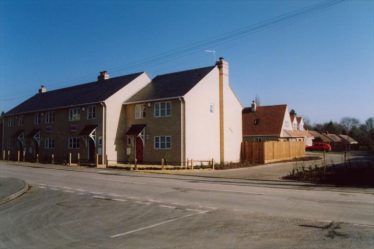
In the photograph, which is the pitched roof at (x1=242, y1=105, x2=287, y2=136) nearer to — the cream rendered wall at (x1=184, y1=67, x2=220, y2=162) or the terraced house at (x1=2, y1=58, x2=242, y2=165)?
the terraced house at (x1=2, y1=58, x2=242, y2=165)

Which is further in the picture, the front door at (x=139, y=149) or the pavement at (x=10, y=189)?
the front door at (x=139, y=149)

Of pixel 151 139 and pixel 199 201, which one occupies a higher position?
pixel 151 139

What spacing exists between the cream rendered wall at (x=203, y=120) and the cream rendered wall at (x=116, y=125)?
7.96 m

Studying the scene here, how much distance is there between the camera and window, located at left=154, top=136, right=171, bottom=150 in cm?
3491

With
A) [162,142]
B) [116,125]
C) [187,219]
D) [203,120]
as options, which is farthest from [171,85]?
[187,219]

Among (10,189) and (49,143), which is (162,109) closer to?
(49,143)

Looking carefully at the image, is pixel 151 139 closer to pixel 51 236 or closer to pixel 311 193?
pixel 311 193

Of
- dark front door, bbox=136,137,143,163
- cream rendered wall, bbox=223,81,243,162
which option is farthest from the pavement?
cream rendered wall, bbox=223,81,243,162

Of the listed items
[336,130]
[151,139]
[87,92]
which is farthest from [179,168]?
[336,130]

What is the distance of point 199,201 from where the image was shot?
14.2 meters

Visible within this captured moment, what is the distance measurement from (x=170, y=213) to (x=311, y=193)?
753 cm

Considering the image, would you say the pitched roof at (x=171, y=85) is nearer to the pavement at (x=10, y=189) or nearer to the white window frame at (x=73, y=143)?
the white window frame at (x=73, y=143)

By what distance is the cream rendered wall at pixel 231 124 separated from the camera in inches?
1527

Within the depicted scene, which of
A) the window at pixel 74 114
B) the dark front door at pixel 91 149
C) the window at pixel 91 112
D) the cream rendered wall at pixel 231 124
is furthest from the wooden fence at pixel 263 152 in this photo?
the window at pixel 74 114
